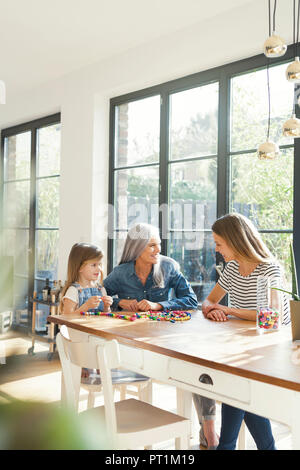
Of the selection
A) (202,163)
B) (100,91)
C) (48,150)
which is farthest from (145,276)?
(48,150)

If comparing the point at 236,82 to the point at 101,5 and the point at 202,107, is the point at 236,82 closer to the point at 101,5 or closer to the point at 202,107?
the point at 202,107

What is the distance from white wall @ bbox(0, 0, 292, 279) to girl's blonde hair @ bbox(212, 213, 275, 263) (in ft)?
4.79

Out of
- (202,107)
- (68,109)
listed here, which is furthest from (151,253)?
(68,109)

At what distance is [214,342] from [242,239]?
778 mm

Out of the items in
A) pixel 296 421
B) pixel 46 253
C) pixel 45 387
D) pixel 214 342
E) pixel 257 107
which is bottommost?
pixel 45 387

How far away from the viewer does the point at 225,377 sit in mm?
1514

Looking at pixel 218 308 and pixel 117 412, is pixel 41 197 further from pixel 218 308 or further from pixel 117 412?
pixel 117 412

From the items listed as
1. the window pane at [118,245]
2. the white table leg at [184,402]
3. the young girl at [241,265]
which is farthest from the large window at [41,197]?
the young girl at [241,265]

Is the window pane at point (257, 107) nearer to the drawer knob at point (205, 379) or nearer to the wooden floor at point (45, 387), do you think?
the wooden floor at point (45, 387)

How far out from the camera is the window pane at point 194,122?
3719mm

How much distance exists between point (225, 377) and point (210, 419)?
1106 millimetres

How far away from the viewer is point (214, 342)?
70.9 inches

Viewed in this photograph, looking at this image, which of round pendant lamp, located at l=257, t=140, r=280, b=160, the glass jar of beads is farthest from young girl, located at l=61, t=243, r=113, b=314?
round pendant lamp, located at l=257, t=140, r=280, b=160

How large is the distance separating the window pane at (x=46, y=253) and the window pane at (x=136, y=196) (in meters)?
1.14
